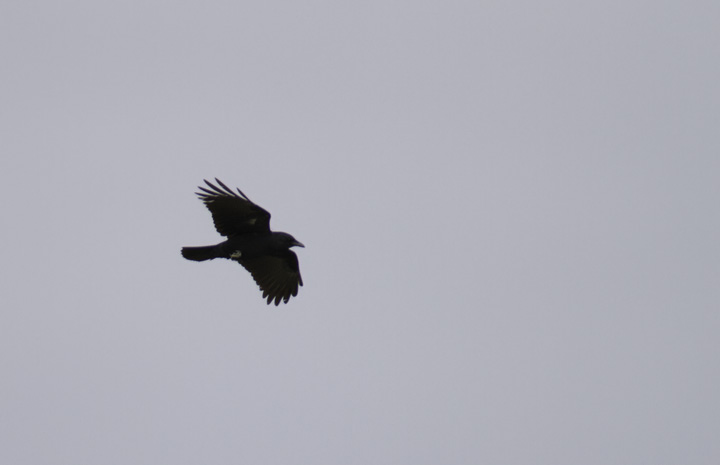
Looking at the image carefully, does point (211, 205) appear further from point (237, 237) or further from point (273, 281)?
point (273, 281)

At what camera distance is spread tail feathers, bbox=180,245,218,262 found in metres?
23.0

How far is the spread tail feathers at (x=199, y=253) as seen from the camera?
75.5 ft

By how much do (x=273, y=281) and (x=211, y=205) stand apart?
2.48m

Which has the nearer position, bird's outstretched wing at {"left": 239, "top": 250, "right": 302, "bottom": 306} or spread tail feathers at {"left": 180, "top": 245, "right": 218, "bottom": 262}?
spread tail feathers at {"left": 180, "top": 245, "right": 218, "bottom": 262}

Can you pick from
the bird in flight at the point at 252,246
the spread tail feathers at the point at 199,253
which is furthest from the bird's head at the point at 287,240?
the spread tail feathers at the point at 199,253

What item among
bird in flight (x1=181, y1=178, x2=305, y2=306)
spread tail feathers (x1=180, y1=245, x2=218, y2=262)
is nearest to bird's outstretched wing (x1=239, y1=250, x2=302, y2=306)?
bird in flight (x1=181, y1=178, x2=305, y2=306)

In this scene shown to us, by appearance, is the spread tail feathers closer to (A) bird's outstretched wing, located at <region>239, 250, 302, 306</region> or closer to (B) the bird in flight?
(B) the bird in flight

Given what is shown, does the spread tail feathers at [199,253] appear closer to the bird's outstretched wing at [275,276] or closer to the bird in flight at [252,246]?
the bird in flight at [252,246]

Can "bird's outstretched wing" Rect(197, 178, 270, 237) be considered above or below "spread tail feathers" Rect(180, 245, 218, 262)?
above

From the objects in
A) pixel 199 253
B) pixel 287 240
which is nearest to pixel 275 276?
pixel 287 240

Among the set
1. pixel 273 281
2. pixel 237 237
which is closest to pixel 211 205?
pixel 237 237

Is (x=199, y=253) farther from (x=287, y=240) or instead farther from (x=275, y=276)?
(x=275, y=276)

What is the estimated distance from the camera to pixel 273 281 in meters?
24.5

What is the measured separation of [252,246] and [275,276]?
131 centimetres
